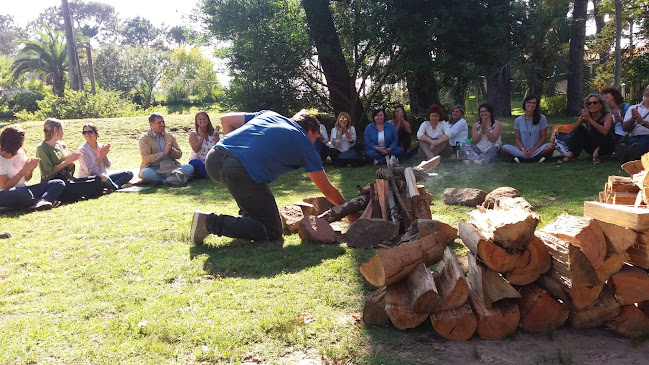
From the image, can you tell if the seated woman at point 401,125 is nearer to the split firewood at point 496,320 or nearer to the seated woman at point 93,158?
the seated woman at point 93,158

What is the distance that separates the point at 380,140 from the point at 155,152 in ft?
13.6

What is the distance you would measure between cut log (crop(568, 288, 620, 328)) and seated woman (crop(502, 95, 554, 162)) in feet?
21.8

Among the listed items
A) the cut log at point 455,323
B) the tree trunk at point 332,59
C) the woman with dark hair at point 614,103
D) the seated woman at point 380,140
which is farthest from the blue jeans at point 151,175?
the woman with dark hair at point 614,103

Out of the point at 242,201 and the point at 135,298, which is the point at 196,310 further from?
the point at 242,201

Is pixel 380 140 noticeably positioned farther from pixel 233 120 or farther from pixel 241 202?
pixel 241 202

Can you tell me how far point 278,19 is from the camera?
11.9 metres

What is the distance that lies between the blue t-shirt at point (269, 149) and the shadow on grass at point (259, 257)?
0.65 m

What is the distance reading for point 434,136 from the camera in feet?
32.3

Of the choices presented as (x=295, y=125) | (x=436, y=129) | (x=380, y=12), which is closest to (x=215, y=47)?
(x=380, y=12)

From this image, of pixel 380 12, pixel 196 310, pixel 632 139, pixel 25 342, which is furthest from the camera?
pixel 380 12

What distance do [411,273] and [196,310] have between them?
140 cm

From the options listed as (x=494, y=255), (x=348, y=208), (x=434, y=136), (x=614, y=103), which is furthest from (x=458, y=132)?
(x=494, y=255)

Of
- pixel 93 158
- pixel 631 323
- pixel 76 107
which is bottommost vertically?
pixel 631 323

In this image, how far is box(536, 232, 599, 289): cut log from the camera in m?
2.67
